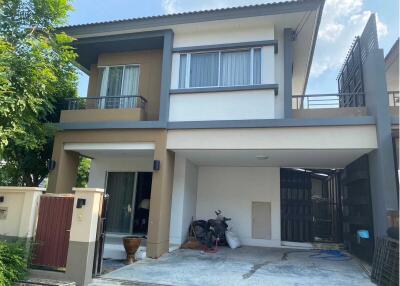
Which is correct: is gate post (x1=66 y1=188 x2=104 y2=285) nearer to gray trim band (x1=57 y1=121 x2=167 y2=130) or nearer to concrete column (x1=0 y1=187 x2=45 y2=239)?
concrete column (x1=0 y1=187 x2=45 y2=239)

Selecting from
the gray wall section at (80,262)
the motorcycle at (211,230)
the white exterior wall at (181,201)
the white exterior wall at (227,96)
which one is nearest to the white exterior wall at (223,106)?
the white exterior wall at (227,96)

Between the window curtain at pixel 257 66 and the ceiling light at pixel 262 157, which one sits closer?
the window curtain at pixel 257 66

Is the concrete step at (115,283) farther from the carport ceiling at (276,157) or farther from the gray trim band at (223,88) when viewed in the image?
the gray trim band at (223,88)

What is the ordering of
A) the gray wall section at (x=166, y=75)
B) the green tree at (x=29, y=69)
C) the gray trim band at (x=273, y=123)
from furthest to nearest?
1. the gray wall section at (x=166, y=75)
2. the gray trim band at (x=273, y=123)
3. the green tree at (x=29, y=69)

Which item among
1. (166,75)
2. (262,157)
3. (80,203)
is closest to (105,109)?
(166,75)

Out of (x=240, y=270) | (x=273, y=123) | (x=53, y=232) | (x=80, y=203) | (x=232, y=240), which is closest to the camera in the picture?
(x=80, y=203)

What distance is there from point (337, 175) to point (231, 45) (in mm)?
5864

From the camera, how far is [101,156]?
1068 cm

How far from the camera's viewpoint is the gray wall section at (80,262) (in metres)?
5.44

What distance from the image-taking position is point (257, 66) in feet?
27.8

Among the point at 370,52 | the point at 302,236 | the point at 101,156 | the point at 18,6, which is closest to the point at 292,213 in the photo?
the point at 302,236

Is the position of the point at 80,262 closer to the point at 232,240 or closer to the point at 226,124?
the point at 226,124

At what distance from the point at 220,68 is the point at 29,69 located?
15.1 ft

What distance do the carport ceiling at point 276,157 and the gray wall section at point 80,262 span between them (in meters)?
3.77
